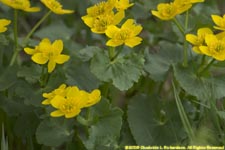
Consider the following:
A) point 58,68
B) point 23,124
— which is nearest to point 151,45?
point 58,68

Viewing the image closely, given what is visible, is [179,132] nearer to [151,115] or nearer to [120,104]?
[151,115]

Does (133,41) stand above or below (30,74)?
above

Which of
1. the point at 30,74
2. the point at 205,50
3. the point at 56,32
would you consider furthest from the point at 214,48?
the point at 56,32

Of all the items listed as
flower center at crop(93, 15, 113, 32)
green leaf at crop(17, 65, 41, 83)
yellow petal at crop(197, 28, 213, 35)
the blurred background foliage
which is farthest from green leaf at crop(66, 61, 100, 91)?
yellow petal at crop(197, 28, 213, 35)

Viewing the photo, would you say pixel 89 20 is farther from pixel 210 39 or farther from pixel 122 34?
pixel 210 39

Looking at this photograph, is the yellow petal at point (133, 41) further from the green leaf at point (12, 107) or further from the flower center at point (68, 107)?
the green leaf at point (12, 107)

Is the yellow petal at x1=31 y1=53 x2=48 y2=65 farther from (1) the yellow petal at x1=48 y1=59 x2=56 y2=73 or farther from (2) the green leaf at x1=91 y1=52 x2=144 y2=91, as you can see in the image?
(2) the green leaf at x1=91 y1=52 x2=144 y2=91

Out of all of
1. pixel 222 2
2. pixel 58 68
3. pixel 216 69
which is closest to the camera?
pixel 58 68
